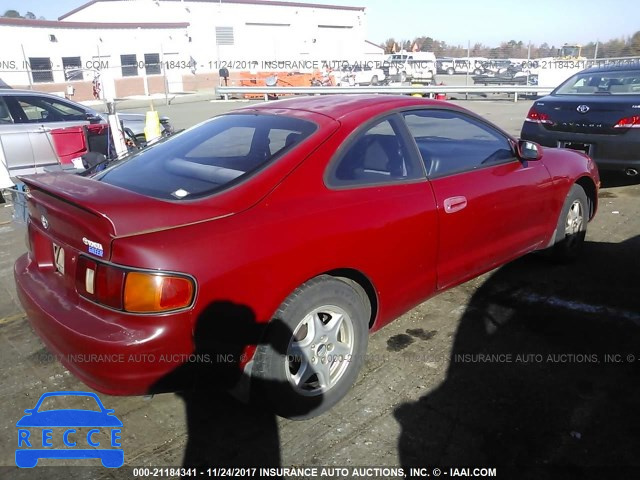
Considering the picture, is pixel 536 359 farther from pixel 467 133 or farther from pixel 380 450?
pixel 467 133

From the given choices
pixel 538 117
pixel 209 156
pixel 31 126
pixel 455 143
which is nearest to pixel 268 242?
pixel 209 156

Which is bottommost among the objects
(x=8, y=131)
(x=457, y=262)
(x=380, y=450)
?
(x=380, y=450)

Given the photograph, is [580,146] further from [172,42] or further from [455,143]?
[172,42]

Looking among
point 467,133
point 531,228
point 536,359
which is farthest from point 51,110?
point 536,359

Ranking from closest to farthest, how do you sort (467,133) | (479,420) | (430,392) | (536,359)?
(479,420), (430,392), (536,359), (467,133)

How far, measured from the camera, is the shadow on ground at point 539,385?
259 cm

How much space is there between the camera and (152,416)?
9.69ft

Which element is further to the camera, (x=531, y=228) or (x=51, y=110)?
(x=51, y=110)

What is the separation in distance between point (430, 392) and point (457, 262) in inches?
35.5

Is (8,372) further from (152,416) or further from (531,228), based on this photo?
(531,228)

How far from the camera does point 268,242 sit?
2.51 meters

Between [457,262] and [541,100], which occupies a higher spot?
[541,100]

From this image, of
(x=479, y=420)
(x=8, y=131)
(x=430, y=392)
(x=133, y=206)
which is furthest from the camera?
(x=8, y=131)

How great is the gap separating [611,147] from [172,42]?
112 feet
